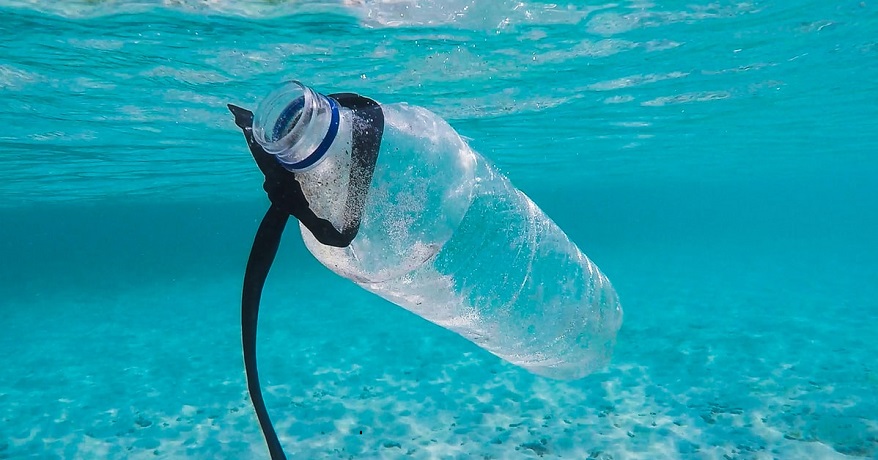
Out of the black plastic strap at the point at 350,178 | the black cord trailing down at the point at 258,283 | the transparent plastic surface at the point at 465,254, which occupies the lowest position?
the black cord trailing down at the point at 258,283

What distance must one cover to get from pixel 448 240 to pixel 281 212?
1.47m

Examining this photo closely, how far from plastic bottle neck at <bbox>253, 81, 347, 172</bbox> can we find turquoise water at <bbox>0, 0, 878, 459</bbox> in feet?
21.1

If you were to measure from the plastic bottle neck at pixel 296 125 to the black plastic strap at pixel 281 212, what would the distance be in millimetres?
84

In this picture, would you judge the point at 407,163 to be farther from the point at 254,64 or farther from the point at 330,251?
the point at 254,64

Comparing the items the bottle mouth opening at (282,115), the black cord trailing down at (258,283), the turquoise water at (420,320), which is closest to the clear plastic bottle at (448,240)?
the bottle mouth opening at (282,115)

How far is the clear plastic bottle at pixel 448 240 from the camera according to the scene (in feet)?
6.77

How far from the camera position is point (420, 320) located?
16.6m

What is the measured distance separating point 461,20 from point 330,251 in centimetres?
787

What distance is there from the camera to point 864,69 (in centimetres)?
1412

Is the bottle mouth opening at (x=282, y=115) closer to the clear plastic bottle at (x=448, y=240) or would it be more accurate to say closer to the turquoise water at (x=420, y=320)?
the clear plastic bottle at (x=448, y=240)

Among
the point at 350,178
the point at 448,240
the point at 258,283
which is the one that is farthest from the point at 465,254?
the point at 258,283

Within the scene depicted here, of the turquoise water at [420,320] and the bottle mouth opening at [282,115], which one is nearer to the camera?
the bottle mouth opening at [282,115]

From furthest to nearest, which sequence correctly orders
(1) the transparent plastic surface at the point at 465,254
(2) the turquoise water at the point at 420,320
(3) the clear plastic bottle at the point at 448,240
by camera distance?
(2) the turquoise water at the point at 420,320 < (1) the transparent plastic surface at the point at 465,254 < (3) the clear plastic bottle at the point at 448,240

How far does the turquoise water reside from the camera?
8250 mm
